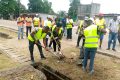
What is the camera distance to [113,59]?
32.0 ft

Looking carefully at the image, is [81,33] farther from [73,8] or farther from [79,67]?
[73,8]

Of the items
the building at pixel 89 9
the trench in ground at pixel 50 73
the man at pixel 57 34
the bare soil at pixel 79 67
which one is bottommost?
the trench in ground at pixel 50 73

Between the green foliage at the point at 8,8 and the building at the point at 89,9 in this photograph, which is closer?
the building at the point at 89,9

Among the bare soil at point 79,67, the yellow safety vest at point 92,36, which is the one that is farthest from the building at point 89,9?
the yellow safety vest at point 92,36

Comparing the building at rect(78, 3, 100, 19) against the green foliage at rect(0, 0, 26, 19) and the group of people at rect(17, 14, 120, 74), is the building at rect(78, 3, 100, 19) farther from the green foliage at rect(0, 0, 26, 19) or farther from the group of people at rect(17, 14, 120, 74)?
the group of people at rect(17, 14, 120, 74)

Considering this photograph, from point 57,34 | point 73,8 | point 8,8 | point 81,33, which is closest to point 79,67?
point 57,34

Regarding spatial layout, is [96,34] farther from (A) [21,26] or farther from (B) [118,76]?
(A) [21,26]

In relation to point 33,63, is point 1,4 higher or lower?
higher

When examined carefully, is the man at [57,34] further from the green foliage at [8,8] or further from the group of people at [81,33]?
the green foliage at [8,8]

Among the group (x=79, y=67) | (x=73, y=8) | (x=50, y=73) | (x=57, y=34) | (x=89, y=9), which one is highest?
(x=73, y=8)

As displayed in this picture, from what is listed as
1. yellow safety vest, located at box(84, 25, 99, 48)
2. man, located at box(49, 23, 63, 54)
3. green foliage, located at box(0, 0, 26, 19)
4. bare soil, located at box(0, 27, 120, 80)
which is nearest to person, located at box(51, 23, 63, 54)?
man, located at box(49, 23, 63, 54)

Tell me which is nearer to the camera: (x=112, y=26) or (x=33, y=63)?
(x=33, y=63)

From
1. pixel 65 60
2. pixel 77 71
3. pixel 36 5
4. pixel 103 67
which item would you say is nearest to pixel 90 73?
pixel 77 71

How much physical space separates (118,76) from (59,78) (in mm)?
2247
